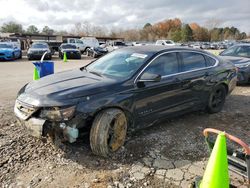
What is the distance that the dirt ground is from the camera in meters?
3.39

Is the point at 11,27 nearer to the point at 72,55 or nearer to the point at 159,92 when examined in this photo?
the point at 72,55

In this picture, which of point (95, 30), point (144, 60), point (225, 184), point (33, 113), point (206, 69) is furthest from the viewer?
point (95, 30)

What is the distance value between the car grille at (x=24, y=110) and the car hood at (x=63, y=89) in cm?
6

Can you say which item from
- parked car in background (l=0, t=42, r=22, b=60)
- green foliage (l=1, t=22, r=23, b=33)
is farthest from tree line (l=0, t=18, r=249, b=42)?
parked car in background (l=0, t=42, r=22, b=60)

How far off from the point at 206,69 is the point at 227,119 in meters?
1.21

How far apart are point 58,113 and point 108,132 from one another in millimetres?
785

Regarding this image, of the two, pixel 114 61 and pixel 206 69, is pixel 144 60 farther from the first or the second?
pixel 206 69

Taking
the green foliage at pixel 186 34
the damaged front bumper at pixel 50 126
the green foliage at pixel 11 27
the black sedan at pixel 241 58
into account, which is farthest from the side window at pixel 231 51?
the green foliage at pixel 186 34

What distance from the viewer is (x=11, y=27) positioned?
73625mm

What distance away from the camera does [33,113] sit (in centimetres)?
366

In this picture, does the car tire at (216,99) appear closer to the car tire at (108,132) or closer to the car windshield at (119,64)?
the car windshield at (119,64)

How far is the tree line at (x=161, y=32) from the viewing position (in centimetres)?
8331

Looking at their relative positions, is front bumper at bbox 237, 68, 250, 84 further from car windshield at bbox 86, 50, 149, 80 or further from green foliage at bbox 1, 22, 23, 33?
green foliage at bbox 1, 22, 23, 33

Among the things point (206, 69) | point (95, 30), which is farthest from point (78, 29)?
point (206, 69)
